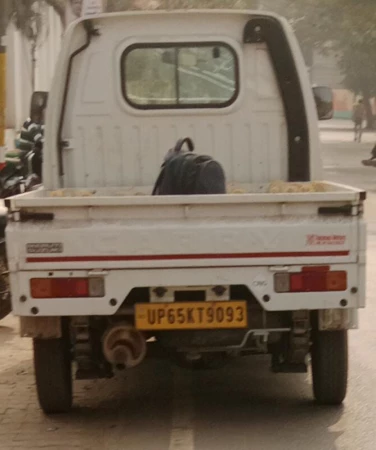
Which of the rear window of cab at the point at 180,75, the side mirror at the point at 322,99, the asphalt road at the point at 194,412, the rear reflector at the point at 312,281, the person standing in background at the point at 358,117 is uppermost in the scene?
the rear window of cab at the point at 180,75

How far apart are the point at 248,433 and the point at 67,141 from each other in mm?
2551

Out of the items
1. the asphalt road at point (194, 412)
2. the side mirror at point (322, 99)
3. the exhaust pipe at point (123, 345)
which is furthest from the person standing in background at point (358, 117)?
the exhaust pipe at point (123, 345)

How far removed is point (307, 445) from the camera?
20.2 ft

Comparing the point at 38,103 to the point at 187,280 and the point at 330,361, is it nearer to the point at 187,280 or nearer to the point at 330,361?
the point at 187,280

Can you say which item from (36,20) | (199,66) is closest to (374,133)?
(36,20)

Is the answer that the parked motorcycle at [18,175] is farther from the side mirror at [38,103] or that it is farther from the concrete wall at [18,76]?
the concrete wall at [18,76]

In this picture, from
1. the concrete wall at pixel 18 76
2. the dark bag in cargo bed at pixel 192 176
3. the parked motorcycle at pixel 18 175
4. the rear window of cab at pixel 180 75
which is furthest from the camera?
the concrete wall at pixel 18 76

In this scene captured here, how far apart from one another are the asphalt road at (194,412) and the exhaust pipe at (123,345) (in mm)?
383

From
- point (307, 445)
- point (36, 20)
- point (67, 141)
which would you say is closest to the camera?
point (307, 445)

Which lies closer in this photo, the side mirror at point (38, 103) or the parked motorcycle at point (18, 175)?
the side mirror at point (38, 103)

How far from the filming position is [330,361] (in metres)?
6.69

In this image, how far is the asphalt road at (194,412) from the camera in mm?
6289

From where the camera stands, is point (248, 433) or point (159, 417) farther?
point (159, 417)

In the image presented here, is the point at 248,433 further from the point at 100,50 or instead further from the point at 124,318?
the point at 100,50
